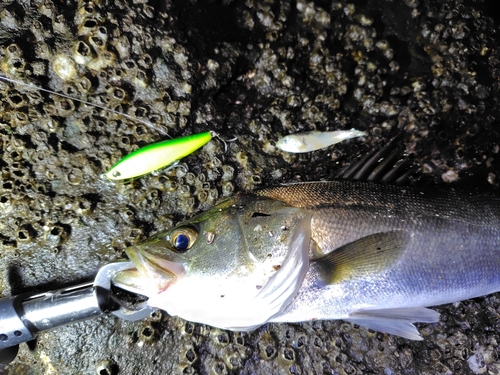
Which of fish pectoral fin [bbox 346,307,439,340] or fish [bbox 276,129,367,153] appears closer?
fish pectoral fin [bbox 346,307,439,340]

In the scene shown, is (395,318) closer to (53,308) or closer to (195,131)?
(195,131)

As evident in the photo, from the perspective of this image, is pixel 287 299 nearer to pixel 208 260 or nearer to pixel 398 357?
pixel 208 260

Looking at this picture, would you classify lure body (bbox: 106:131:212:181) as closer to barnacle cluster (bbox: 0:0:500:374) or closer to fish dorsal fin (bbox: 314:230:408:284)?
barnacle cluster (bbox: 0:0:500:374)

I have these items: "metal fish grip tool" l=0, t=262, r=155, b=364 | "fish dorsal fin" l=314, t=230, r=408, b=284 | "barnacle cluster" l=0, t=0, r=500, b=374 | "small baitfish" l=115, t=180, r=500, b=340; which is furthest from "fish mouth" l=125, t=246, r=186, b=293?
"fish dorsal fin" l=314, t=230, r=408, b=284

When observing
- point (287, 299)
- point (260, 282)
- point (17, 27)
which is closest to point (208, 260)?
point (260, 282)

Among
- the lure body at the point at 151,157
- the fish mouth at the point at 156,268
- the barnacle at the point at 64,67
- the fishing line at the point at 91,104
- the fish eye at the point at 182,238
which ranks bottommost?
the fish mouth at the point at 156,268

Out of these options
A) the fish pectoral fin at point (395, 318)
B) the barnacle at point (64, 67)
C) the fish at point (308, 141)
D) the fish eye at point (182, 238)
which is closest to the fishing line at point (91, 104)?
the barnacle at point (64, 67)

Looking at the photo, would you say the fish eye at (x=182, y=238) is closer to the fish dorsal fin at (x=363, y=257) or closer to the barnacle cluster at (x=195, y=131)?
the barnacle cluster at (x=195, y=131)

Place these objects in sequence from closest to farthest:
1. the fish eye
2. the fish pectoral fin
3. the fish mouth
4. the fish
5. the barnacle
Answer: the fish mouth
the fish eye
the fish pectoral fin
the barnacle
the fish
